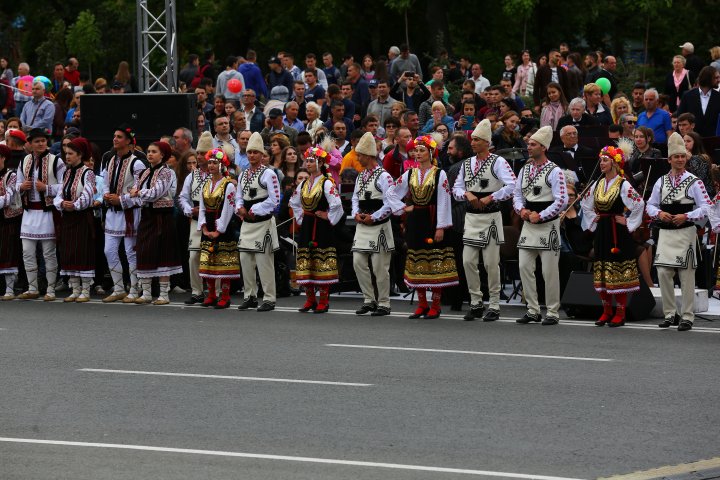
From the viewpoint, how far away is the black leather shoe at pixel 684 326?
51.7 ft

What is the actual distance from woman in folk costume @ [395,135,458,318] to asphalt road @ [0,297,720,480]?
0.57m

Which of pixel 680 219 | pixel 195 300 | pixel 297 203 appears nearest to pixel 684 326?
pixel 680 219

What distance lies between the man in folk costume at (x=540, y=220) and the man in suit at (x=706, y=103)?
18.5 ft

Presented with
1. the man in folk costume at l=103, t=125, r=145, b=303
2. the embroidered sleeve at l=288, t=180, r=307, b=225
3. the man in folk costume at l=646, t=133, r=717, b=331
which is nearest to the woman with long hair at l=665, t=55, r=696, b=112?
the man in folk costume at l=646, t=133, r=717, b=331

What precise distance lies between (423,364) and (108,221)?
6.60 m

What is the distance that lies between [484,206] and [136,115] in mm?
7030

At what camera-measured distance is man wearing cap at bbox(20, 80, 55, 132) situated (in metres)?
26.7

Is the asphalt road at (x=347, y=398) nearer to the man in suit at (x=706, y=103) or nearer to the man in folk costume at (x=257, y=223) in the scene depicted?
the man in folk costume at (x=257, y=223)

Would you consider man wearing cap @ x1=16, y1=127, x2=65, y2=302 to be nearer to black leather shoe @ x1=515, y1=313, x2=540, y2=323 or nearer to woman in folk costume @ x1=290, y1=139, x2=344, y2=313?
woman in folk costume @ x1=290, y1=139, x2=344, y2=313

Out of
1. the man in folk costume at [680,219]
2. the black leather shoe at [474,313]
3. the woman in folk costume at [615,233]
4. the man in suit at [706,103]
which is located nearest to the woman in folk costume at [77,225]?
the black leather shoe at [474,313]

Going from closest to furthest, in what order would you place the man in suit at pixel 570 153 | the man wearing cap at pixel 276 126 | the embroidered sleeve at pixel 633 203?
the embroidered sleeve at pixel 633 203 → the man in suit at pixel 570 153 → the man wearing cap at pixel 276 126

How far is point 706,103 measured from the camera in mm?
21438

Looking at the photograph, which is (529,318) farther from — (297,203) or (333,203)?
(297,203)

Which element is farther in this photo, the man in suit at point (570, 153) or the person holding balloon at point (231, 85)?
the person holding balloon at point (231, 85)
